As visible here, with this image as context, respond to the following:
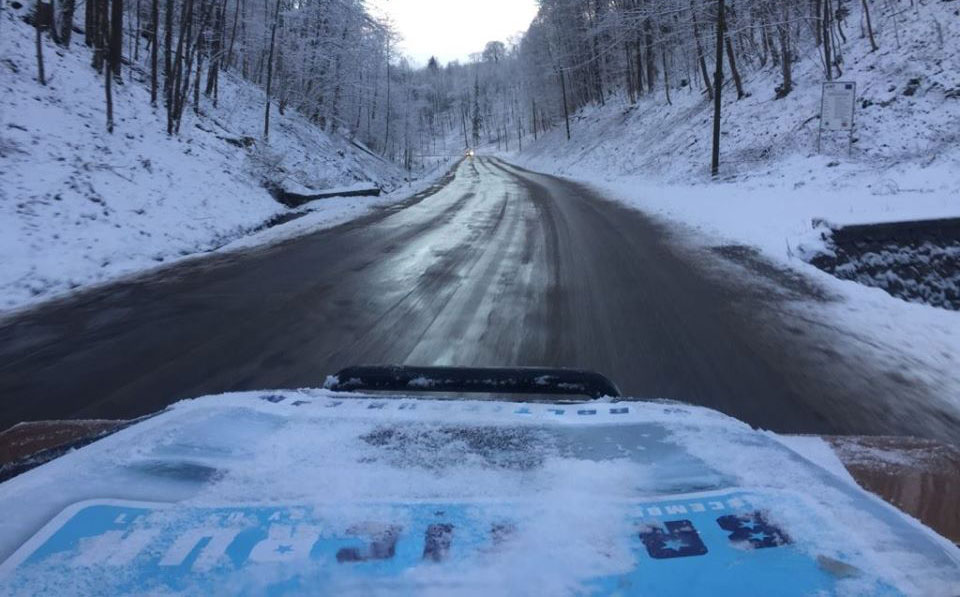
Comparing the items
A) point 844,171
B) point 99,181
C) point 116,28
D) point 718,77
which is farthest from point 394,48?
point 99,181

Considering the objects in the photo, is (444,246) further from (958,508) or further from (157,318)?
(958,508)

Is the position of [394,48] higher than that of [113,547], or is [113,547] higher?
[394,48]

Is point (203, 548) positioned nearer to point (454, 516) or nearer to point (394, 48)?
point (454, 516)

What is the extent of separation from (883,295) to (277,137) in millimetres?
26307

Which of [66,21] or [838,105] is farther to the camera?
[66,21]

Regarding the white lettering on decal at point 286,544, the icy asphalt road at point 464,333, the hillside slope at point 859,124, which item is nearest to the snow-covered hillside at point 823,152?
the hillside slope at point 859,124

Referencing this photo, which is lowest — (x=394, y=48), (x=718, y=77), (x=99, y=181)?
(x=99, y=181)

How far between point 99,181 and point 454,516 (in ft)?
43.0

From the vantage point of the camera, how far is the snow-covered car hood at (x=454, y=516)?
50.0 inches

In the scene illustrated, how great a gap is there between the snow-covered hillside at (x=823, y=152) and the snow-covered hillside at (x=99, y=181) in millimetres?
10283

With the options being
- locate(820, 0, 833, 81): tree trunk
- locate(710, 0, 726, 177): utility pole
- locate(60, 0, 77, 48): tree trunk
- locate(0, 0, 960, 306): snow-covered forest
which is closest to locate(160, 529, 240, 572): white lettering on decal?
locate(0, 0, 960, 306): snow-covered forest

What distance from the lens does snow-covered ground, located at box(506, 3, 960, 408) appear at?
606 centimetres

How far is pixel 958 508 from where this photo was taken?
6.71 ft

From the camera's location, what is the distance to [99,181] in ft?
38.8
